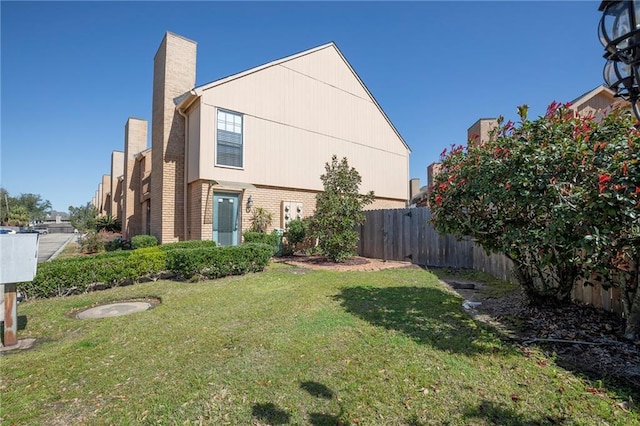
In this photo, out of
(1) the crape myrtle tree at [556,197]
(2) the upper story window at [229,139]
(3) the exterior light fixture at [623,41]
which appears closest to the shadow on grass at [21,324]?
(1) the crape myrtle tree at [556,197]

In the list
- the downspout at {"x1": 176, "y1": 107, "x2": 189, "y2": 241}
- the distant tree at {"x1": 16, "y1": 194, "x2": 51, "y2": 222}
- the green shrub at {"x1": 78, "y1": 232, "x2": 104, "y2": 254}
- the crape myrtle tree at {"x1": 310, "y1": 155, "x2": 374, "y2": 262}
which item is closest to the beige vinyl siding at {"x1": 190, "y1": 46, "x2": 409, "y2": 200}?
the downspout at {"x1": 176, "y1": 107, "x2": 189, "y2": 241}

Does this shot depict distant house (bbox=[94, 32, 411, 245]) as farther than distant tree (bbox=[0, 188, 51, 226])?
No

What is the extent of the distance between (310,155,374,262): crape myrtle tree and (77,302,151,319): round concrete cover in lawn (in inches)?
246

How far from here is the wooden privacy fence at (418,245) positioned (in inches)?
361

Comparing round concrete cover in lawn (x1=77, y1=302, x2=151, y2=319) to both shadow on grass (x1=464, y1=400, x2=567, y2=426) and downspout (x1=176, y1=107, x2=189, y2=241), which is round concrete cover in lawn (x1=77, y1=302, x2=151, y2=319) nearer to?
shadow on grass (x1=464, y1=400, x2=567, y2=426)

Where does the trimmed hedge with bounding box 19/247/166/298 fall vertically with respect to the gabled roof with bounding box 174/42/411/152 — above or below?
below

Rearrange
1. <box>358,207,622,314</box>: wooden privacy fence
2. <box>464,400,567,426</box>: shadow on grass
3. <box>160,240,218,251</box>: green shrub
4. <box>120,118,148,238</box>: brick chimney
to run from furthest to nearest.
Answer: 1. <box>120,118,148,238</box>: brick chimney
2. <box>160,240,218,251</box>: green shrub
3. <box>358,207,622,314</box>: wooden privacy fence
4. <box>464,400,567,426</box>: shadow on grass

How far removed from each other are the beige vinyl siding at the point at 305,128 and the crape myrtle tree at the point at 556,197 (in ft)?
29.1

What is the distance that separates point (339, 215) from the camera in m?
10.9

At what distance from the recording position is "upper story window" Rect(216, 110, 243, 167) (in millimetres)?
11555

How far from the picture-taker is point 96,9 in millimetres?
7984

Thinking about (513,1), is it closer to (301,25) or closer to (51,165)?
(301,25)

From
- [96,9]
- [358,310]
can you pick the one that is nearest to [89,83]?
[96,9]

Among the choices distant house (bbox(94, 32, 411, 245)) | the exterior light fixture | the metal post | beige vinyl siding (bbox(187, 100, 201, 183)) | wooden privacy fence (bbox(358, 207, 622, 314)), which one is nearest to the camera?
the exterior light fixture
